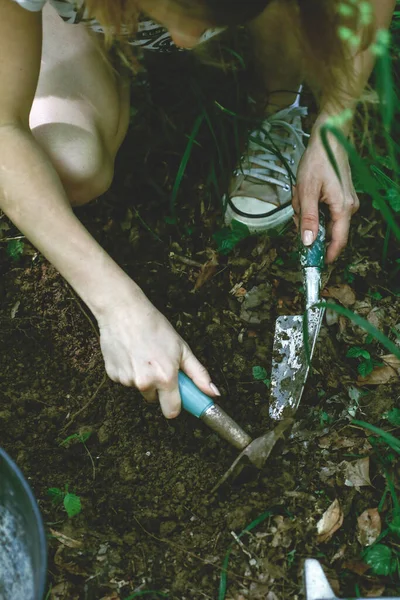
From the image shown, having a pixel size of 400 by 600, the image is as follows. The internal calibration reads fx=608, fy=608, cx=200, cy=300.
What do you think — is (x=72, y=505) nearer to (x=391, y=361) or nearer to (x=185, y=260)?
(x=185, y=260)

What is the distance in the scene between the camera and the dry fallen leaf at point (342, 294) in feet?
5.98

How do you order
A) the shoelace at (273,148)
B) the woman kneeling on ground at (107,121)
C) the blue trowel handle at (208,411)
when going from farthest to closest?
the shoelace at (273,148), the blue trowel handle at (208,411), the woman kneeling on ground at (107,121)

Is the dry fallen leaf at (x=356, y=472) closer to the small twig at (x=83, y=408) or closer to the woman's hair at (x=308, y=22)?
the small twig at (x=83, y=408)

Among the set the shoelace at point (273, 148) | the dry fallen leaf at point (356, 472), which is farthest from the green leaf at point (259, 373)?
the shoelace at point (273, 148)

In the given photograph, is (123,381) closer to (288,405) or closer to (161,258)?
(288,405)

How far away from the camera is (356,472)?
1551mm

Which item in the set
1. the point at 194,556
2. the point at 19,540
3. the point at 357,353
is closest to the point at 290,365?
the point at 357,353

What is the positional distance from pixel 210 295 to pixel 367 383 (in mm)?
518

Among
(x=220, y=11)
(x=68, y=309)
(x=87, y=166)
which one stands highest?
(x=220, y=11)

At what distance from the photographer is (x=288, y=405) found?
1.59 metres

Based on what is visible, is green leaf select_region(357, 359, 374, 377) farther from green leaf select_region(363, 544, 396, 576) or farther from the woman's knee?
the woman's knee

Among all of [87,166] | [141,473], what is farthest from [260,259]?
Result: [141,473]

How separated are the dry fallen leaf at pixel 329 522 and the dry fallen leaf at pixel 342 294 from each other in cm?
60

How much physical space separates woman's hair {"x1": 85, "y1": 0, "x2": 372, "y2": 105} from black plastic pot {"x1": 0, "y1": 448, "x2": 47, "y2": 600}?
92cm
